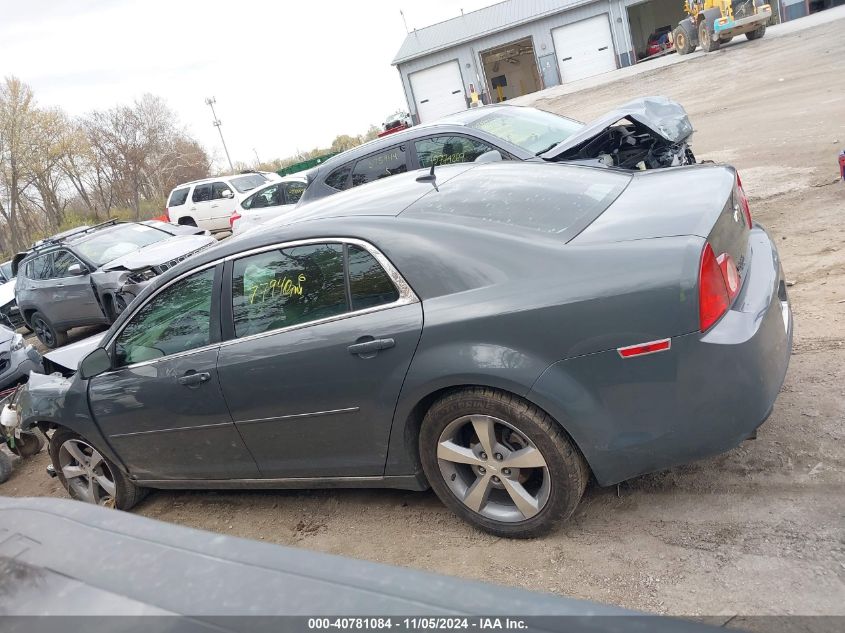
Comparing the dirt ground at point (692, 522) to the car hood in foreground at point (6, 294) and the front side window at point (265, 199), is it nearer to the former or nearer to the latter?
the front side window at point (265, 199)

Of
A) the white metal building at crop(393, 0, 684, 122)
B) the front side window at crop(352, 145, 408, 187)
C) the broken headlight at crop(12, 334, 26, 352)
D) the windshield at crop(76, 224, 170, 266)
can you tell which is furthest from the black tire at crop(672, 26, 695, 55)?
the broken headlight at crop(12, 334, 26, 352)

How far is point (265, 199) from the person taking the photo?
39.7 ft

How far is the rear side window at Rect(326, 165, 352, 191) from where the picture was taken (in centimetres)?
811

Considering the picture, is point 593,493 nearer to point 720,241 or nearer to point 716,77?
point 720,241

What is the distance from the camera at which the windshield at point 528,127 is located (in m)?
7.21

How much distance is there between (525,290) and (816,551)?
4.88 feet

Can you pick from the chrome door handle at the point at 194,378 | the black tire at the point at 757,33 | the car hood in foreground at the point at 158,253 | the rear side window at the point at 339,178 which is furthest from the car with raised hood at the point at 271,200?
the black tire at the point at 757,33

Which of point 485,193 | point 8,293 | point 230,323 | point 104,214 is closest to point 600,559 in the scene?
point 485,193

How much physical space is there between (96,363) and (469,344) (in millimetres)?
2497

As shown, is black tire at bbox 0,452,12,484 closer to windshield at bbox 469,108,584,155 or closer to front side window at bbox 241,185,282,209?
windshield at bbox 469,108,584,155

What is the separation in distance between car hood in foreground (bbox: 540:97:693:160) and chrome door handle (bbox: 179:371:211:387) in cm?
403

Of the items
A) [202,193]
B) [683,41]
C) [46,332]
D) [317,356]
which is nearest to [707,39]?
[683,41]

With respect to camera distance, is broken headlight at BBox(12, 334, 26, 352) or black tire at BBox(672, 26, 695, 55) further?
black tire at BBox(672, 26, 695, 55)

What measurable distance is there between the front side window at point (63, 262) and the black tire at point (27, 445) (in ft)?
15.3
